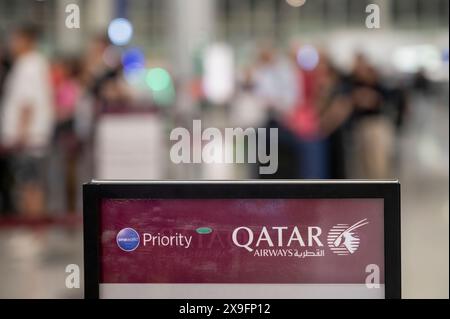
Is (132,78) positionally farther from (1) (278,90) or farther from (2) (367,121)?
(2) (367,121)

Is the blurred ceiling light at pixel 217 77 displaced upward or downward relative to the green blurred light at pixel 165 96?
upward

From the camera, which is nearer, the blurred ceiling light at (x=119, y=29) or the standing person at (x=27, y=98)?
the blurred ceiling light at (x=119, y=29)

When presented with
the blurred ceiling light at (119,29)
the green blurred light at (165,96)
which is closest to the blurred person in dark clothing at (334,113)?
the green blurred light at (165,96)

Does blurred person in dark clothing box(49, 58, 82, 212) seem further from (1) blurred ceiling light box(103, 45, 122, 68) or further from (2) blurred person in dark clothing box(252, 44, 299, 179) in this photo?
(2) blurred person in dark clothing box(252, 44, 299, 179)

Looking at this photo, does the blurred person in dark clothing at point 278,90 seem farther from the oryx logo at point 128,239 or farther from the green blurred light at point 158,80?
the oryx logo at point 128,239

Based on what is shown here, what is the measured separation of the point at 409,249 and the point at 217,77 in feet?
31.0

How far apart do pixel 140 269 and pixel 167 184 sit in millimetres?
141

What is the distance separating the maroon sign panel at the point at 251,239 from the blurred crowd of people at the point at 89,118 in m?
4.04

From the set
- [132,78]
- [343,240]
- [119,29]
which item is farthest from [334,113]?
[343,240]

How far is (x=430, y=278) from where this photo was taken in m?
2.58

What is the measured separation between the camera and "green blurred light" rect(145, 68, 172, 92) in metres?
10.3

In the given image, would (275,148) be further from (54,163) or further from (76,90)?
(76,90)

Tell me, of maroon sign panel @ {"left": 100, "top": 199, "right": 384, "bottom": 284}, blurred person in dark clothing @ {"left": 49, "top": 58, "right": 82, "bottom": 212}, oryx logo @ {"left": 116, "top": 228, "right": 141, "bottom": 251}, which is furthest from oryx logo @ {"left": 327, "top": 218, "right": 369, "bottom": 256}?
blurred person in dark clothing @ {"left": 49, "top": 58, "right": 82, "bottom": 212}

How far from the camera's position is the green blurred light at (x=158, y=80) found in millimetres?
10262
